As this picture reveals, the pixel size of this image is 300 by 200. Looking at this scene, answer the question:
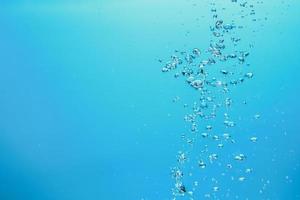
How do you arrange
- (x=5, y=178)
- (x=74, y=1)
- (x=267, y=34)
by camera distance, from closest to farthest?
(x=267, y=34)
(x=74, y=1)
(x=5, y=178)

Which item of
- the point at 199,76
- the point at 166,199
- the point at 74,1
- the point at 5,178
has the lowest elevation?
the point at 166,199

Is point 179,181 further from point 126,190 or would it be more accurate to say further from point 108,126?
point 108,126

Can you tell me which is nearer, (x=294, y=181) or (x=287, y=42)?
(x=287, y=42)

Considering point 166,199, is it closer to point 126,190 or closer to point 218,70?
point 126,190

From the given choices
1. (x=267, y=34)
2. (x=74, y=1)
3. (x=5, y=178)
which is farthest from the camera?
(x=5, y=178)

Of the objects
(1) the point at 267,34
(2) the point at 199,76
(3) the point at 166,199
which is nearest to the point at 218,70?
(2) the point at 199,76

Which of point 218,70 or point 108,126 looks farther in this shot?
point 108,126

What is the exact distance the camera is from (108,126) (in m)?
1.76

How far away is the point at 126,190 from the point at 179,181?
0.71ft

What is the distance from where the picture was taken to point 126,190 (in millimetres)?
1778

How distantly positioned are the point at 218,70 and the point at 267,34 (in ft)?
0.71

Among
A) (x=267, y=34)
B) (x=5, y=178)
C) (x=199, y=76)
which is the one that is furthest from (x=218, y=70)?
(x=5, y=178)

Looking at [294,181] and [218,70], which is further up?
[218,70]

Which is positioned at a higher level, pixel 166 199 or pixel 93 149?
pixel 93 149
